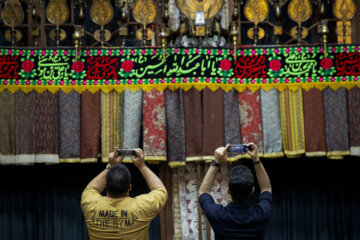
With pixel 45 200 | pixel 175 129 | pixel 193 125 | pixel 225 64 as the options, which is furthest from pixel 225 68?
pixel 45 200

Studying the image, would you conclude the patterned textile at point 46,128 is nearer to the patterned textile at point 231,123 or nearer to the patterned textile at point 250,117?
the patterned textile at point 231,123

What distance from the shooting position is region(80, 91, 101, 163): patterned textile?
488 cm

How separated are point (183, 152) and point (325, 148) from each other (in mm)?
1325

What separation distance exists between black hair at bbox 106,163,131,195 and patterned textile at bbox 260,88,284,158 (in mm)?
2311

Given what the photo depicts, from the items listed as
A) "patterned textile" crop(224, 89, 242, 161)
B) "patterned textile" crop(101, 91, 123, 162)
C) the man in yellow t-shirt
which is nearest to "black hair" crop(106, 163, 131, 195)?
the man in yellow t-shirt

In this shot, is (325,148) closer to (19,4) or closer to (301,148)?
(301,148)

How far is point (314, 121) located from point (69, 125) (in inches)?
90.4

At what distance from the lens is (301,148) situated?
487 cm

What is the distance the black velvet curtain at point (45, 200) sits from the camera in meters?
5.27

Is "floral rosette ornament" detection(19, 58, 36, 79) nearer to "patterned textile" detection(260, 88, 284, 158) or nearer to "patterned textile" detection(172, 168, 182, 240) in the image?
"patterned textile" detection(172, 168, 182, 240)

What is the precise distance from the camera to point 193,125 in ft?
16.0

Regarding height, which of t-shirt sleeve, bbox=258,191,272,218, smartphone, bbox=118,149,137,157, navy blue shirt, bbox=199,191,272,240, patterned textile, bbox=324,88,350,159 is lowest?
navy blue shirt, bbox=199,191,272,240

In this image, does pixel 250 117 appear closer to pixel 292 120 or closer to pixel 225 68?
pixel 292 120

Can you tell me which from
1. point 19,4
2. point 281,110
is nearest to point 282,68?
point 281,110
